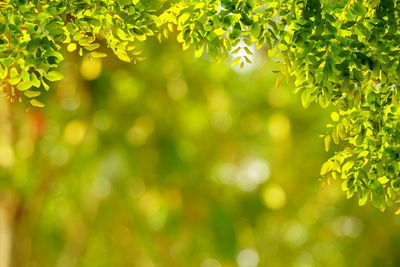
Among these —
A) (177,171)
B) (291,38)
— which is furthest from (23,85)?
(177,171)

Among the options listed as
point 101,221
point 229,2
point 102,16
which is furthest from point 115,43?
point 101,221

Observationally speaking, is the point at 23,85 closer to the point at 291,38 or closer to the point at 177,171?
the point at 291,38

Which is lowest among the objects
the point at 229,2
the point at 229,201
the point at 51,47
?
the point at 229,201

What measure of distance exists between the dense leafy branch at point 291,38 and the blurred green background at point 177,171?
8.21 meters

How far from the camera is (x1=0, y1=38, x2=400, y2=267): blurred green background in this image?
1389cm

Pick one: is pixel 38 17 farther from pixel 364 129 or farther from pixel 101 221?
pixel 101 221

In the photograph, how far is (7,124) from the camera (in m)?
13.5

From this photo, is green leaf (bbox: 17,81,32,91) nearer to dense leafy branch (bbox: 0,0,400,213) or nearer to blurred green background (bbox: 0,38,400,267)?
dense leafy branch (bbox: 0,0,400,213)

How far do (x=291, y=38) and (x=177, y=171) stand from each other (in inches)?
352

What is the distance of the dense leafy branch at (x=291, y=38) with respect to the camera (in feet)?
16.9

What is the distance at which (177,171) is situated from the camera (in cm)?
1412

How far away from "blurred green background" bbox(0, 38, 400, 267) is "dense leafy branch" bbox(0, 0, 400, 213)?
821cm

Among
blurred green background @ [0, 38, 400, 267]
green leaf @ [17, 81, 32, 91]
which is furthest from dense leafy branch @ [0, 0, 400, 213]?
blurred green background @ [0, 38, 400, 267]

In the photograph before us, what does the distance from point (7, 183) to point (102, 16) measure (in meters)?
8.40
